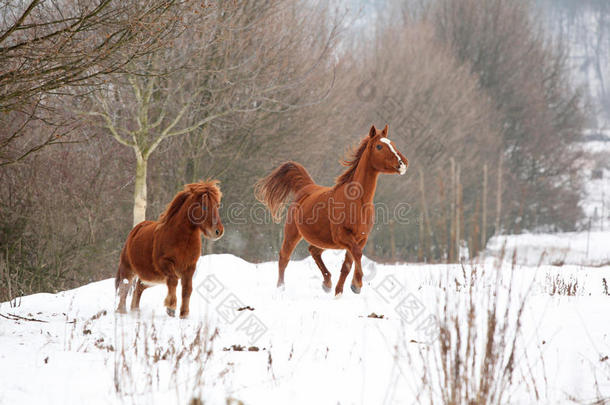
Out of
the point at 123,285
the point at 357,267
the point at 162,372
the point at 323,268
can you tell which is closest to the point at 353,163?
the point at 357,267

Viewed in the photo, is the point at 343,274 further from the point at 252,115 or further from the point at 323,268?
the point at 252,115

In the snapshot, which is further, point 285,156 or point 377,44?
point 377,44

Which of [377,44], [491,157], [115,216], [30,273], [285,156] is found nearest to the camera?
[30,273]

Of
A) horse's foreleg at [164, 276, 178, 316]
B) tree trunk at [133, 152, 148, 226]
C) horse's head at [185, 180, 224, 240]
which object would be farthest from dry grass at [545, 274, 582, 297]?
tree trunk at [133, 152, 148, 226]

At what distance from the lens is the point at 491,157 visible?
23.8m

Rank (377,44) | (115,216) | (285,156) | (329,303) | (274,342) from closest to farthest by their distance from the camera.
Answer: (274,342), (329,303), (115,216), (285,156), (377,44)

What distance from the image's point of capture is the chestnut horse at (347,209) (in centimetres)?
639

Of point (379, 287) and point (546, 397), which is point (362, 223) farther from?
point (546, 397)

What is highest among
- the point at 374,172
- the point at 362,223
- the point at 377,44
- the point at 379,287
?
the point at 377,44

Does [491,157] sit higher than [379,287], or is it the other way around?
[491,157]

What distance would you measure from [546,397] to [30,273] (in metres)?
9.61

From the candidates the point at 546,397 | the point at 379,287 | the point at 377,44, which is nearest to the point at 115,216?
the point at 379,287
